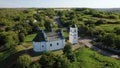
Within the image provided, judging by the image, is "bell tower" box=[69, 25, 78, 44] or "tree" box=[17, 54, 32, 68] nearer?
"tree" box=[17, 54, 32, 68]

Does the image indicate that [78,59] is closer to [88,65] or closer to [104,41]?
[88,65]

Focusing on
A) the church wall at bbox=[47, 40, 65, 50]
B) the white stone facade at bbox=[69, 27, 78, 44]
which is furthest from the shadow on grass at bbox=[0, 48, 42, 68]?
the white stone facade at bbox=[69, 27, 78, 44]

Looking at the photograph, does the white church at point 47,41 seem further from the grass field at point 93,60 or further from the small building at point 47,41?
the grass field at point 93,60

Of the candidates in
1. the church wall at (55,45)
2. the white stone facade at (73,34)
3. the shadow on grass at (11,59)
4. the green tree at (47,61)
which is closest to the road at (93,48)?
the white stone facade at (73,34)

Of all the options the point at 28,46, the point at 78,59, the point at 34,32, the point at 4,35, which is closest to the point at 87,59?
A: the point at 78,59

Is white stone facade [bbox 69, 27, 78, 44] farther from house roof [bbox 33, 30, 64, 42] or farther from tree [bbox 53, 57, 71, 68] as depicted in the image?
tree [bbox 53, 57, 71, 68]
